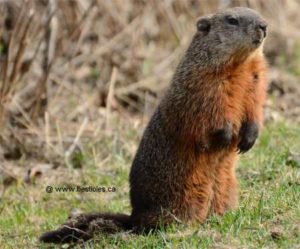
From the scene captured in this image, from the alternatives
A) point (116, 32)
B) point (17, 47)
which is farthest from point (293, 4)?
point (17, 47)

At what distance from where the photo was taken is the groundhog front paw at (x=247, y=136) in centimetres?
Result: 602

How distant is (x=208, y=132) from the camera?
5.89m

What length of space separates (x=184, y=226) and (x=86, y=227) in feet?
2.54

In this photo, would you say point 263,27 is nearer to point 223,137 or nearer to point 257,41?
point 257,41

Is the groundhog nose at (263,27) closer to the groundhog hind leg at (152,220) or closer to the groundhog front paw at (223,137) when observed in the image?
the groundhog front paw at (223,137)

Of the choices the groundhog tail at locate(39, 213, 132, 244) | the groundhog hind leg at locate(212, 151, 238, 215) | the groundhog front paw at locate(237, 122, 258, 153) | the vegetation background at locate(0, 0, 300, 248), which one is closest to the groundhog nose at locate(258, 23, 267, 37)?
the groundhog front paw at locate(237, 122, 258, 153)

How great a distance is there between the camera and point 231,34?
20.2 feet

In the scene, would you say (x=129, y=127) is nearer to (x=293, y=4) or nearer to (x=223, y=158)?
(x=223, y=158)

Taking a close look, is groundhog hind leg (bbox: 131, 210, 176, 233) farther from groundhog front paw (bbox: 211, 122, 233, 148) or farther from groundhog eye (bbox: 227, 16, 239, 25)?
groundhog eye (bbox: 227, 16, 239, 25)

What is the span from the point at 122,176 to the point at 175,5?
466cm

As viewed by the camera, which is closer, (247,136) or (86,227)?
(247,136)

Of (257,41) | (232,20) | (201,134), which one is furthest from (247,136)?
(232,20)

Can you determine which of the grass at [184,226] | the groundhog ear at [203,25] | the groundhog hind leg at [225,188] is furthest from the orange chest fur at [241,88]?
the grass at [184,226]

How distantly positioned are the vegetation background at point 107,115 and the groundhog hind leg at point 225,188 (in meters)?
0.11
